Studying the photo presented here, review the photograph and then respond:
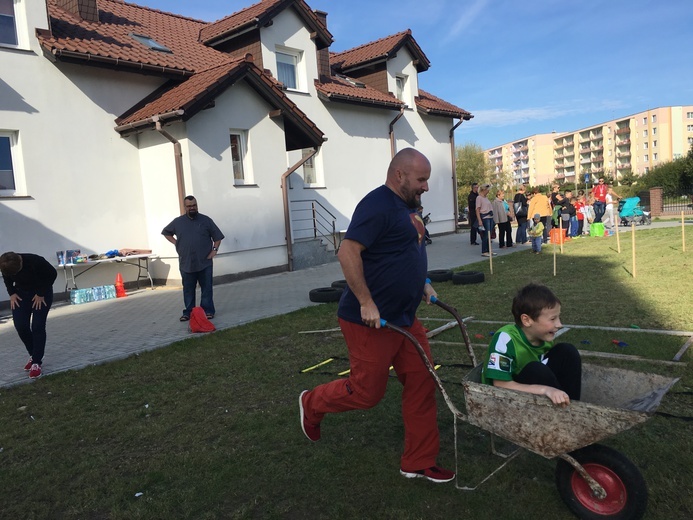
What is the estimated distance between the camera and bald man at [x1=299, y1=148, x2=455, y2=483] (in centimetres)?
318

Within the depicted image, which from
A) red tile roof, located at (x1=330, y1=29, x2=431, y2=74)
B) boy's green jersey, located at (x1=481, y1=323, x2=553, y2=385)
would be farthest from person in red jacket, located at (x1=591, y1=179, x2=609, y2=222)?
boy's green jersey, located at (x1=481, y1=323, x2=553, y2=385)

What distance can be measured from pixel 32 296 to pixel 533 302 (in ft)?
18.2

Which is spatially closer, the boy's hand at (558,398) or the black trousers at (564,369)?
the boy's hand at (558,398)

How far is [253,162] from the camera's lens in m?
14.0

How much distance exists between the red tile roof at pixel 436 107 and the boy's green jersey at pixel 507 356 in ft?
65.3

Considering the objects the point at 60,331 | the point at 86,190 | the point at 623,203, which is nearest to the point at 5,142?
the point at 86,190

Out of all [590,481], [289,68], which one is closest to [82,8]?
[289,68]

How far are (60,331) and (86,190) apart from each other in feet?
15.4

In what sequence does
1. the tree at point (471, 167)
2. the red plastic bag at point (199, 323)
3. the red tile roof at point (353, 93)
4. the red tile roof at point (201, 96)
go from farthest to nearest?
the tree at point (471, 167) → the red tile roof at point (353, 93) → the red tile roof at point (201, 96) → the red plastic bag at point (199, 323)

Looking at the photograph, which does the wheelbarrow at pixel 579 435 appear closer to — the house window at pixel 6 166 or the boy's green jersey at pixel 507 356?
the boy's green jersey at pixel 507 356

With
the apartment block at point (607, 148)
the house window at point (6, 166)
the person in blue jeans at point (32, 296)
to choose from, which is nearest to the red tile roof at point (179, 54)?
the house window at point (6, 166)

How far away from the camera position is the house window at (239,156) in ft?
45.6

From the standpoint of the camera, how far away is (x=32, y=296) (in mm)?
6117

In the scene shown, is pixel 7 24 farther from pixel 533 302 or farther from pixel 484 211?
pixel 533 302
